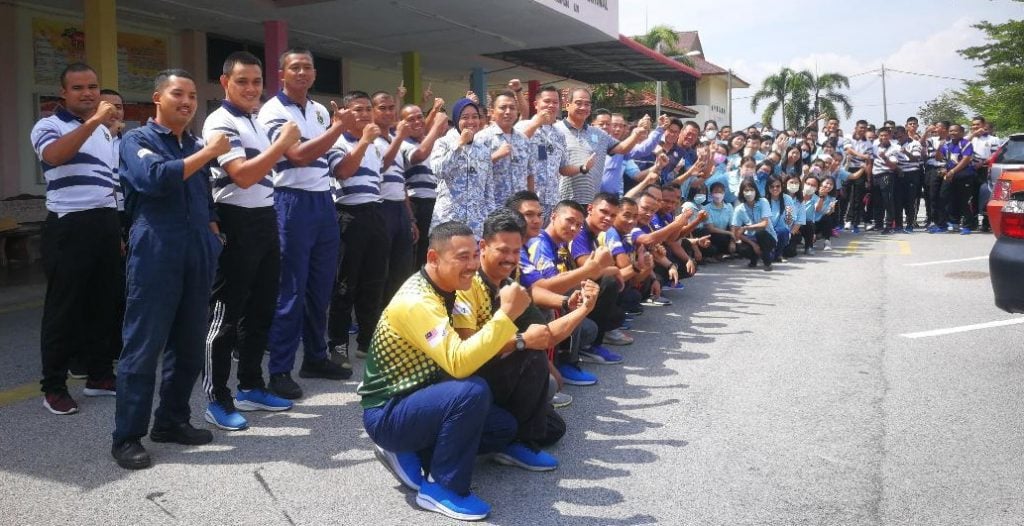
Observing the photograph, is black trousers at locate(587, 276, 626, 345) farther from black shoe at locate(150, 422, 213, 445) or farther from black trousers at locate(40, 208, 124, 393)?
black trousers at locate(40, 208, 124, 393)

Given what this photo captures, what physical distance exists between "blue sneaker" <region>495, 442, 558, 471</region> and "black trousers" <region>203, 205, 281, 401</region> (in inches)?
62.5

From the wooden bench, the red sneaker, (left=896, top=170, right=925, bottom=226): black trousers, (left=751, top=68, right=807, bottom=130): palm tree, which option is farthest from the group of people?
(left=751, top=68, right=807, bottom=130): palm tree

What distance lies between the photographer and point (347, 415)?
4488 millimetres

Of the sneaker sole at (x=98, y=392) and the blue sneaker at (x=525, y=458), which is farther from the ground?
the sneaker sole at (x=98, y=392)

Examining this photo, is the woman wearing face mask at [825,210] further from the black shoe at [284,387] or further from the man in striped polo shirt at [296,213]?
the black shoe at [284,387]

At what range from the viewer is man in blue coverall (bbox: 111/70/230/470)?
361 centimetres

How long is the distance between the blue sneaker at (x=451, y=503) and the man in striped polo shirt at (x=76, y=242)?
2379 millimetres

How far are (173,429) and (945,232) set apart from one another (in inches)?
555

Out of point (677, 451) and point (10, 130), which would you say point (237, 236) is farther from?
point (10, 130)

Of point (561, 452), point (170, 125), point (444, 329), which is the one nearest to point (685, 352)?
point (561, 452)

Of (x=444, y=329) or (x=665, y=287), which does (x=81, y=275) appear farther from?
(x=665, y=287)

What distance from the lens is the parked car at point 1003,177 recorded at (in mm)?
4954

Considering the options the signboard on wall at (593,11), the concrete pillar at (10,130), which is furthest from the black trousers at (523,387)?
the concrete pillar at (10,130)

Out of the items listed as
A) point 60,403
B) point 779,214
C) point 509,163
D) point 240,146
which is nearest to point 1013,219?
point 509,163
